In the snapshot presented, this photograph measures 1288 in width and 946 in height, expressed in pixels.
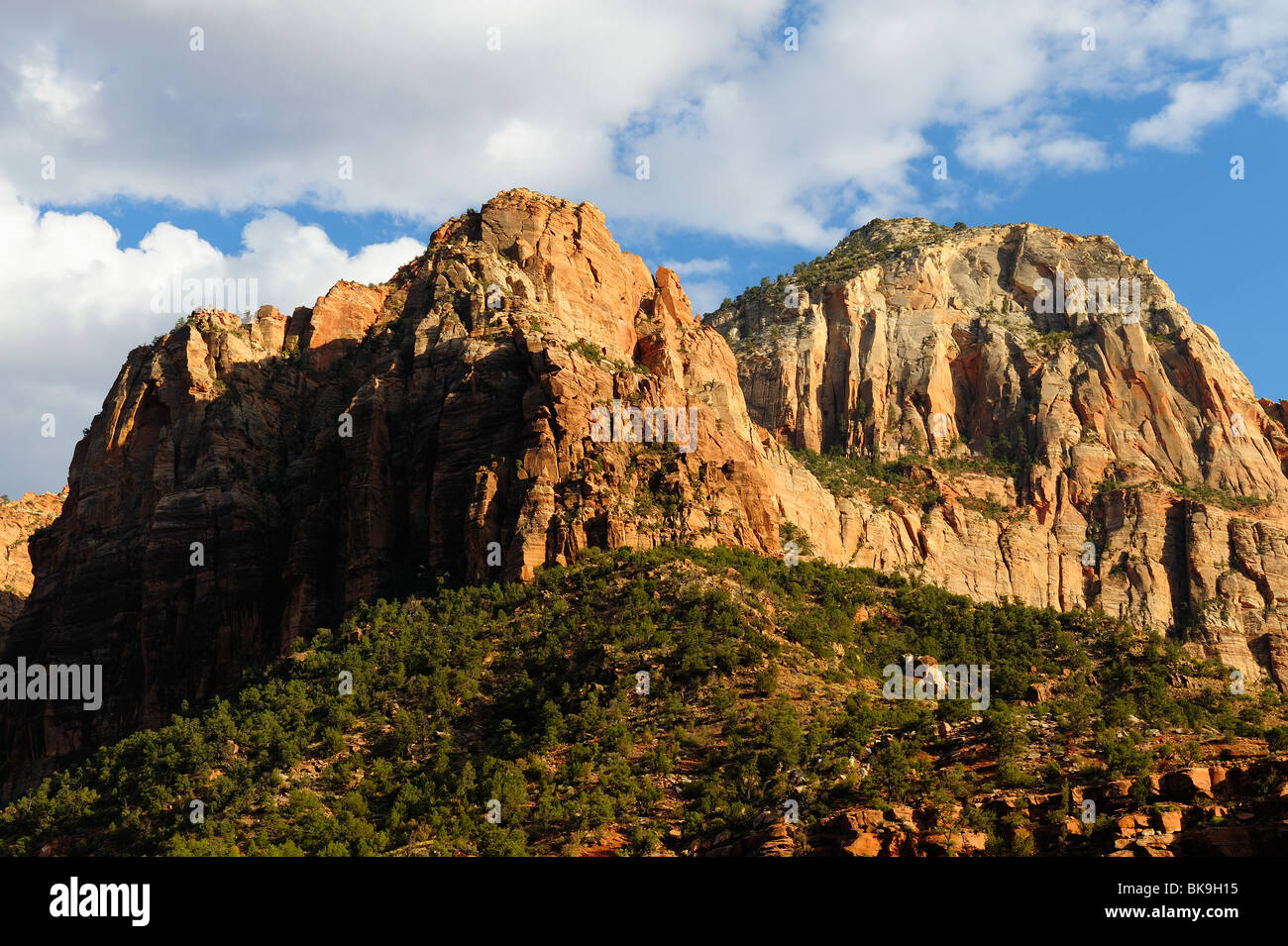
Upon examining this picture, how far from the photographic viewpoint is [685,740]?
78.2 m

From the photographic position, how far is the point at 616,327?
133375mm

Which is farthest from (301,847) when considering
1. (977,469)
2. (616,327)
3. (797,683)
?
(977,469)

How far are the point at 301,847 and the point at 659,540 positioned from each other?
37.7 metres

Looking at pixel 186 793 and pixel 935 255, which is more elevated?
pixel 935 255

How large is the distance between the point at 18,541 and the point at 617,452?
102 m

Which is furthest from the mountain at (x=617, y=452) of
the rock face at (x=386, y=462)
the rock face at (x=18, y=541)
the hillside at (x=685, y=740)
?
the rock face at (x=18, y=541)

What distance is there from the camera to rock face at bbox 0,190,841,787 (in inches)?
4215

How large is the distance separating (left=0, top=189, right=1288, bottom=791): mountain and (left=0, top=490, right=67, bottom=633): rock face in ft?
87.3

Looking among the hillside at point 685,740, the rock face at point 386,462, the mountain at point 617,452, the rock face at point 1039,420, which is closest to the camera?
the hillside at point 685,740

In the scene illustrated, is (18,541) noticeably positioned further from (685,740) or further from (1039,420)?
(685,740)

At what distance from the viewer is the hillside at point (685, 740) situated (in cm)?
6488

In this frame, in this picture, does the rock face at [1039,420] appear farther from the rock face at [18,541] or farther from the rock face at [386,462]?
the rock face at [18,541]

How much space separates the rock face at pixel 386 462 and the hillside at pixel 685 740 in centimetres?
670
